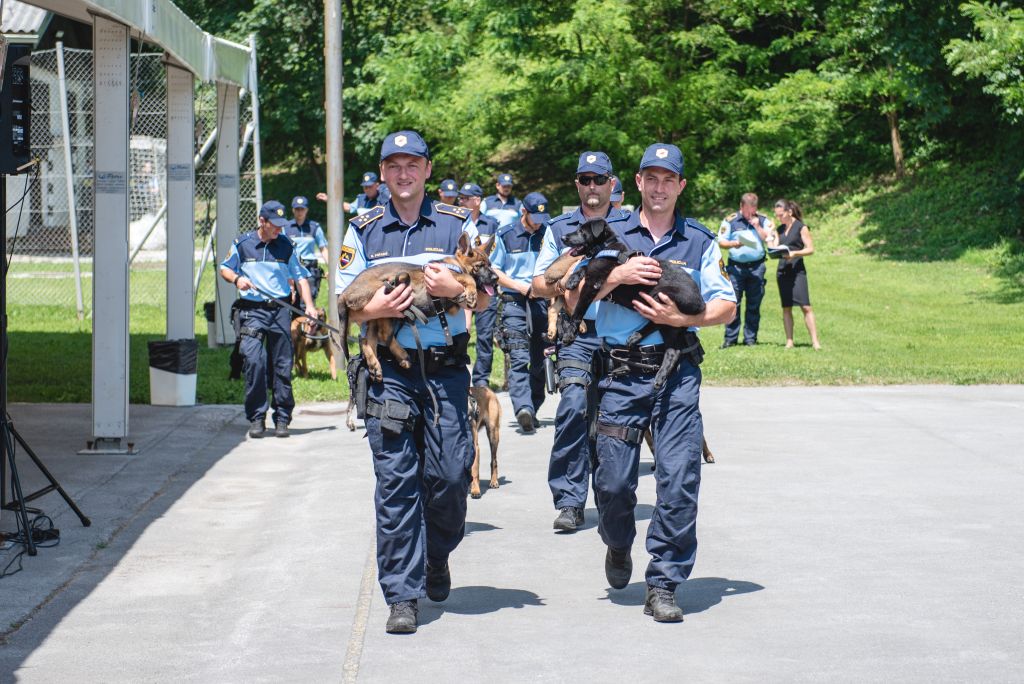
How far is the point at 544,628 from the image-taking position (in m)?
6.11

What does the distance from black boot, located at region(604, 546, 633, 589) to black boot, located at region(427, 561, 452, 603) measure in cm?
77

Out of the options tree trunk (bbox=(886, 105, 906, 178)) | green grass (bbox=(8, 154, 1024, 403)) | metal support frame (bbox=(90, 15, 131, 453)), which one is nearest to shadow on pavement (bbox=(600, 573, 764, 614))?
metal support frame (bbox=(90, 15, 131, 453))

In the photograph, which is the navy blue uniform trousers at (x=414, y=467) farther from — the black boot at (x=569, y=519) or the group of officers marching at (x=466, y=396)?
the black boot at (x=569, y=519)

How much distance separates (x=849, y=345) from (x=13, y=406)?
10.7m

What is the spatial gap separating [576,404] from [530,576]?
4.88 ft

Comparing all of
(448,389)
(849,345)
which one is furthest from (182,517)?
(849,345)

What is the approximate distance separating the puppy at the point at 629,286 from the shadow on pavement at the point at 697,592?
1.13m

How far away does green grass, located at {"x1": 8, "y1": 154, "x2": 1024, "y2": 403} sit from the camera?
1571cm

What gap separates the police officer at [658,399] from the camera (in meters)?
6.09

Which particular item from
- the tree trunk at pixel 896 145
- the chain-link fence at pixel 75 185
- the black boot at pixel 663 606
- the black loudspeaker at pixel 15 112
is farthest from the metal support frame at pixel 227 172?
the tree trunk at pixel 896 145

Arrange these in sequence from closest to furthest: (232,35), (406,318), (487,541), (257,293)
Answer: (406,318), (487,541), (257,293), (232,35)

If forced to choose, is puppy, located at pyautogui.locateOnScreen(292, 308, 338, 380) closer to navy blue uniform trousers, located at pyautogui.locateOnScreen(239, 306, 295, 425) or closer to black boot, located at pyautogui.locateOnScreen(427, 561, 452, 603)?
navy blue uniform trousers, located at pyautogui.locateOnScreen(239, 306, 295, 425)

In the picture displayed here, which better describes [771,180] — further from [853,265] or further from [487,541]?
[487,541]

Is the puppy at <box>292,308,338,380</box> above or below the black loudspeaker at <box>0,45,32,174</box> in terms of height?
below
